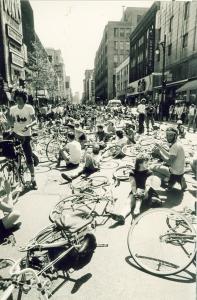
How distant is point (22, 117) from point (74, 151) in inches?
105

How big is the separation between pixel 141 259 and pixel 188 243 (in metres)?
0.76

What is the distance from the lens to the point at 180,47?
3322cm

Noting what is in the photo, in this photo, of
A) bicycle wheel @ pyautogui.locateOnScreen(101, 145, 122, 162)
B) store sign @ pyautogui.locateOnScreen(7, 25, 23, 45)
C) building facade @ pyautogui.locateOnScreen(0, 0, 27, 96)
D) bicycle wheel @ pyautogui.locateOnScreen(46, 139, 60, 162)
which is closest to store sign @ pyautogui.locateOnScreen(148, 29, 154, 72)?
building facade @ pyautogui.locateOnScreen(0, 0, 27, 96)

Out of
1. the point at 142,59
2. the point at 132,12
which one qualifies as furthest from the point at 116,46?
the point at 142,59

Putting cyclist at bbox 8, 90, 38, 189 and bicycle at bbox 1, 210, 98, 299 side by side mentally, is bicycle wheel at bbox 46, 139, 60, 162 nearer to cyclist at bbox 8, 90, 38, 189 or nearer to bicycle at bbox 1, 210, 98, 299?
cyclist at bbox 8, 90, 38, 189

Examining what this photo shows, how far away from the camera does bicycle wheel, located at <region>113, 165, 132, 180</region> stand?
787cm

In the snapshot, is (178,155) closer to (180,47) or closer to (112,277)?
(112,277)

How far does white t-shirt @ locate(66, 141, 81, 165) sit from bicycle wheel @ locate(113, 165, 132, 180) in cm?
148

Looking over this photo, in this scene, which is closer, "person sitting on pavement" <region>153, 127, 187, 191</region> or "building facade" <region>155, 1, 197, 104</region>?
"person sitting on pavement" <region>153, 127, 187, 191</region>

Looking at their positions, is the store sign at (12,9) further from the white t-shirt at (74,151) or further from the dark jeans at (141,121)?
the white t-shirt at (74,151)

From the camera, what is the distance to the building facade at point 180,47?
28.6 metres

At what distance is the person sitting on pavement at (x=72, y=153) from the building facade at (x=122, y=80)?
7190cm

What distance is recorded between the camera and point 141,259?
384cm

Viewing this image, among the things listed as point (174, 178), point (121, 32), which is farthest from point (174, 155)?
point (121, 32)
